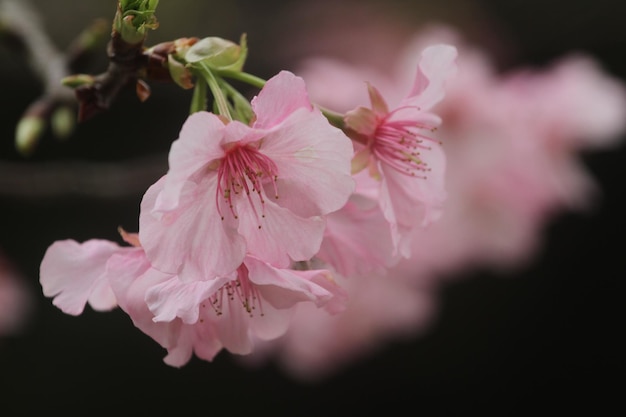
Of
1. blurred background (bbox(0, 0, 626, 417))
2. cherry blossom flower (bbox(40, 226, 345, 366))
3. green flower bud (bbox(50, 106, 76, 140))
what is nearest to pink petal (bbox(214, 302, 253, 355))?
cherry blossom flower (bbox(40, 226, 345, 366))

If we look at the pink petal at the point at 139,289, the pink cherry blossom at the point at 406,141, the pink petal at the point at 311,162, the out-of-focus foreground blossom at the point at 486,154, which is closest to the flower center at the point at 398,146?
the pink cherry blossom at the point at 406,141

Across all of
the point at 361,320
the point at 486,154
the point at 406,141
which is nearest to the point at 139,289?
→ the point at 406,141

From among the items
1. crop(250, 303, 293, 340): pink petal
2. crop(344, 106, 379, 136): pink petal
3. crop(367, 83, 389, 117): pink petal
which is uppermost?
crop(367, 83, 389, 117): pink petal

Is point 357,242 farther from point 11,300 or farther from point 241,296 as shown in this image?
point 11,300

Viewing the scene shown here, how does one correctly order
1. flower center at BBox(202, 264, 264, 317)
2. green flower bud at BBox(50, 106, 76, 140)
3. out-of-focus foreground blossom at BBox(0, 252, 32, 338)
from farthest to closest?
out-of-focus foreground blossom at BBox(0, 252, 32, 338) → green flower bud at BBox(50, 106, 76, 140) → flower center at BBox(202, 264, 264, 317)

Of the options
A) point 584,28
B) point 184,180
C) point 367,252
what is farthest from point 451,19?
point 184,180

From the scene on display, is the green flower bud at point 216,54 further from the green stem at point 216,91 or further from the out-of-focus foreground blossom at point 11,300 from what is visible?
the out-of-focus foreground blossom at point 11,300

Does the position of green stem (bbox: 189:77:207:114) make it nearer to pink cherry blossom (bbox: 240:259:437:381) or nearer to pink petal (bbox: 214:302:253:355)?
pink petal (bbox: 214:302:253:355)
